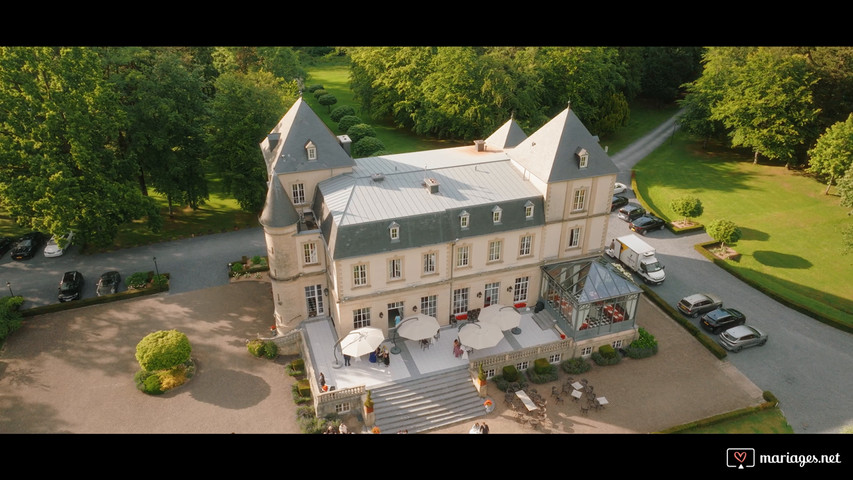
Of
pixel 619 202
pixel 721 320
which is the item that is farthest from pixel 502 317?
pixel 619 202

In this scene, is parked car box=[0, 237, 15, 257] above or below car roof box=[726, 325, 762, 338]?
above

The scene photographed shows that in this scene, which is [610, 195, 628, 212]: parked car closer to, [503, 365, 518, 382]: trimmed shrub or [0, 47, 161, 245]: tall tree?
[503, 365, 518, 382]: trimmed shrub

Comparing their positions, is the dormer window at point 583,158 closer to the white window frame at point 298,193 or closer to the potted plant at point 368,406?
the white window frame at point 298,193

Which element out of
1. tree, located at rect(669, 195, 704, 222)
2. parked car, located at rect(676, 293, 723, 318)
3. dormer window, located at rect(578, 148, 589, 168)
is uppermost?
dormer window, located at rect(578, 148, 589, 168)

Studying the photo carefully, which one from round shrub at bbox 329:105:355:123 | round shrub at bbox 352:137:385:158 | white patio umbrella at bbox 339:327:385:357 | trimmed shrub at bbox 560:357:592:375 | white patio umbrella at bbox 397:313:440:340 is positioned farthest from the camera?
round shrub at bbox 329:105:355:123

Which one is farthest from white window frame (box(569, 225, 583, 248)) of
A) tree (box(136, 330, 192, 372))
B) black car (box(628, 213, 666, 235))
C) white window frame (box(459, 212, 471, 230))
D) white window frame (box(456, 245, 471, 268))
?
tree (box(136, 330, 192, 372))

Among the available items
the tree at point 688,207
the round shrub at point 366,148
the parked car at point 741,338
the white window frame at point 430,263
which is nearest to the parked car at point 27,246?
the round shrub at point 366,148

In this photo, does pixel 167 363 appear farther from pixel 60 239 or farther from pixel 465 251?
pixel 465 251
